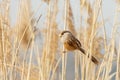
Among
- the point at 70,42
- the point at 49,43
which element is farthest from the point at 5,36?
the point at 70,42

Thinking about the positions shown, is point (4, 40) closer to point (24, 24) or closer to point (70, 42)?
point (24, 24)

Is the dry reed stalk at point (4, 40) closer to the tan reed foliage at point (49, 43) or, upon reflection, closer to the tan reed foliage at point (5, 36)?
the tan reed foliage at point (5, 36)

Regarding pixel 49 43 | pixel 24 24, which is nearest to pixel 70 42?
pixel 49 43

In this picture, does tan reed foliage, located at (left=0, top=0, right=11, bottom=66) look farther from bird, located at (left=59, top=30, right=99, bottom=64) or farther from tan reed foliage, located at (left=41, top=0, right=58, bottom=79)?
bird, located at (left=59, top=30, right=99, bottom=64)

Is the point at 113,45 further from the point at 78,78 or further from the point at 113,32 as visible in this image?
the point at 78,78

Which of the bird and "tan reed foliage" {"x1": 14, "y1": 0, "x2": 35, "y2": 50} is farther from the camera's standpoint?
"tan reed foliage" {"x1": 14, "y1": 0, "x2": 35, "y2": 50}

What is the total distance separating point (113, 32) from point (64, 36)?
236 millimetres

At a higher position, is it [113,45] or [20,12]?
[20,12]

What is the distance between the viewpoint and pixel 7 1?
1.55 m

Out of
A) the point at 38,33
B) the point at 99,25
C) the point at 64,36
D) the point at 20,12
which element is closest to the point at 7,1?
the point at 20,12

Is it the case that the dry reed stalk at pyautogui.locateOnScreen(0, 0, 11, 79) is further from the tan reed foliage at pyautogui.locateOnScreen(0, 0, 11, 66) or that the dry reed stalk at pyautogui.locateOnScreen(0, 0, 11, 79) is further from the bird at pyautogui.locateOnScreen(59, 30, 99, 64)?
the bird at pyautogui.locateOnScreen(59, 30, 99, 64)

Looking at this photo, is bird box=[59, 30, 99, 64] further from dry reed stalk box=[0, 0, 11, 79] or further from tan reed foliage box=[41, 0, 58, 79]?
dry reed stalk box=[0, 0, 11, 79]

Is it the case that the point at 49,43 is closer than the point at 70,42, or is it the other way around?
the point at 70,42

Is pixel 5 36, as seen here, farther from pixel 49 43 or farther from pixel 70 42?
pixel 70 42
